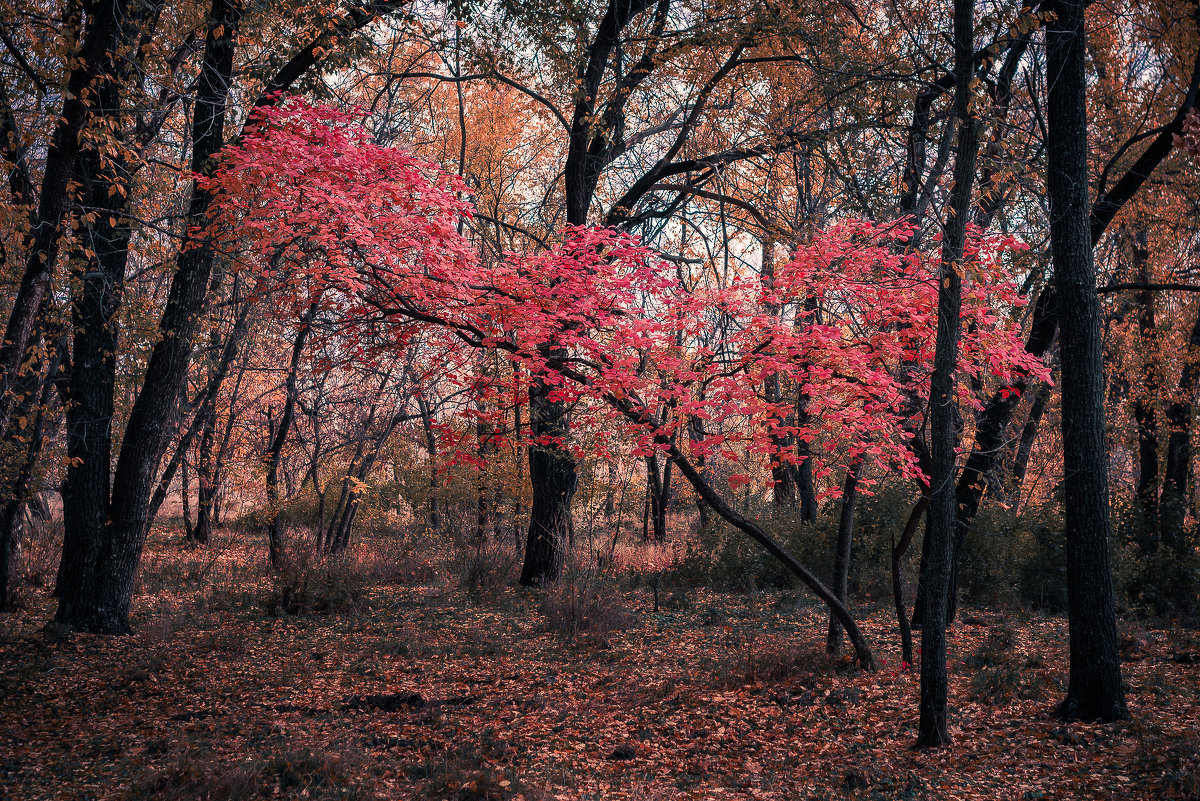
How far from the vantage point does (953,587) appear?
8195 mm

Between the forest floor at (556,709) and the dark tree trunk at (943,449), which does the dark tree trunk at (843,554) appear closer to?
the forest floor at (556,709)

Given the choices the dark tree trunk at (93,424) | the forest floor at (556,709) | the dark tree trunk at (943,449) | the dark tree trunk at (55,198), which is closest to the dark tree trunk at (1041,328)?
the forest floor at (556,709)

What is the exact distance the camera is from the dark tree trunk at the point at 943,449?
4.68 metres

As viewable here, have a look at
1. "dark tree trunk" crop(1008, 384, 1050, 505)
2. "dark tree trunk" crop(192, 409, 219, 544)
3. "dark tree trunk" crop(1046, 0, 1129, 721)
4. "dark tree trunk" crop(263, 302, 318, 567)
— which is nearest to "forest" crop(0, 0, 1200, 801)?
"dark tree trunk" crop(1046, 0, 1129, 721)

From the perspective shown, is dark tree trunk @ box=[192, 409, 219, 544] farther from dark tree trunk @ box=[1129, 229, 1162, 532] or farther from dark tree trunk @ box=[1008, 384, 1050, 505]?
dark tree trunk @ box=[1129, 229, 1162, 532]

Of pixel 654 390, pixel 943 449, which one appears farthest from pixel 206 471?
pixel 943 449

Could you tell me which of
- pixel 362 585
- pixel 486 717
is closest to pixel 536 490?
pixel 362 585

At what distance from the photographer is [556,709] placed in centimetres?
612

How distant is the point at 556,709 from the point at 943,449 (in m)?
3.83

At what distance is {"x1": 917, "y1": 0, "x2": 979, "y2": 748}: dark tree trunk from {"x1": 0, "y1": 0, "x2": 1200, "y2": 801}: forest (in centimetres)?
3

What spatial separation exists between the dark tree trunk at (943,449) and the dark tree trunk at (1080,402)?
0.92m

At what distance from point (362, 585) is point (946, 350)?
904 cm

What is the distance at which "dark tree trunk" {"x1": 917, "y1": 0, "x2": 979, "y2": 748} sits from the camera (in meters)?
4.68

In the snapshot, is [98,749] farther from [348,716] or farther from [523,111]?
[523,111]
